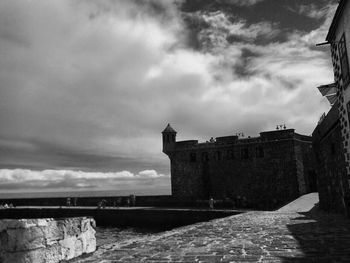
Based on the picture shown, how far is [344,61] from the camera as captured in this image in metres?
12.5

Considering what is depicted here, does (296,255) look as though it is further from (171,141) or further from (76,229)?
(171,141)

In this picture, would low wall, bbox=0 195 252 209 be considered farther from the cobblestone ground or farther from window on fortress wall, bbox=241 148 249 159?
the cobblestone ground

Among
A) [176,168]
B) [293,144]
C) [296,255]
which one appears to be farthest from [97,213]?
[296,255]

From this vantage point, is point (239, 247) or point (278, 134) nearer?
point (239, 247)

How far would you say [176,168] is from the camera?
37938mm

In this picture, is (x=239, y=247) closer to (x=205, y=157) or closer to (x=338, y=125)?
(x=338, y=125)

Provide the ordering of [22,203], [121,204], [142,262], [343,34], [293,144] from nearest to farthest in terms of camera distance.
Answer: [142,262] < [343,34] < [293,144] < [121,204] < [22,203]

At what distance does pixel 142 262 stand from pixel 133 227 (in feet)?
78.2

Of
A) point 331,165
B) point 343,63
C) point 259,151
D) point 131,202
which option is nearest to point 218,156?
point 259,151

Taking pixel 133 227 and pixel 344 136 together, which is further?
pixel 133 227

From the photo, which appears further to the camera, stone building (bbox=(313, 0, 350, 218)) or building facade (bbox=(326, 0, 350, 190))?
stone building (bbox=(313, 0, 350, 218))

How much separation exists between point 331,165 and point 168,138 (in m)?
Answer: 23.7

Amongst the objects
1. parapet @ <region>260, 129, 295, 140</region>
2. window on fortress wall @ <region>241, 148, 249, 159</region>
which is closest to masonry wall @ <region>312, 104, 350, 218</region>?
parapet @ <region>260, 129, 295, 140</region>

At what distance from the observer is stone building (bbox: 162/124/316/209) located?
1257 inches
